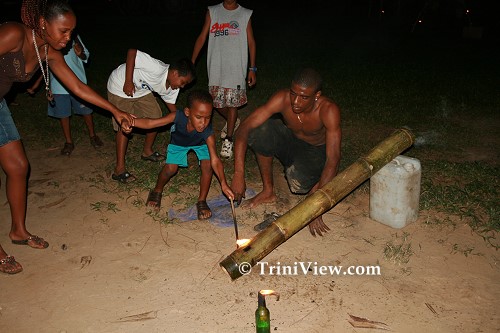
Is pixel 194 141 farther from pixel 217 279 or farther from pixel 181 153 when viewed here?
pixel 217 279

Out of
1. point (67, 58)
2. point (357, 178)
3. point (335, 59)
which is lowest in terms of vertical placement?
point (335, 59)

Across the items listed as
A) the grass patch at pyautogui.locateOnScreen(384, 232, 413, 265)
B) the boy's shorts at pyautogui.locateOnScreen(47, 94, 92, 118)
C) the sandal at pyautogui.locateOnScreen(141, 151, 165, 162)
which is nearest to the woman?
the sandal at pyautogui.locateOnScreen(141, 151, 165, 162)

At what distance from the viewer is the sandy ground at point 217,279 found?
3.22m

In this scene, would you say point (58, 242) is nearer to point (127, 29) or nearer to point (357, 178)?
point (357, 178)

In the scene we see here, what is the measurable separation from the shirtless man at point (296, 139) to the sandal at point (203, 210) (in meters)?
0.41

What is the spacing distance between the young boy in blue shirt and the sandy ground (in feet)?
0.93

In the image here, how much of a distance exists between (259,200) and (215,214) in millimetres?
479

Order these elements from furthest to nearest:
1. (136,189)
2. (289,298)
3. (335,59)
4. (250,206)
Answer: (335,59) → (136,189) → (250,206) → (289,298)

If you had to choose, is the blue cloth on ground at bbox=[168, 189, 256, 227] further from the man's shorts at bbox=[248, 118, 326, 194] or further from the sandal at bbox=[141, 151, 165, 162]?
the sandal at bbox=[141, 151, 165, 162]

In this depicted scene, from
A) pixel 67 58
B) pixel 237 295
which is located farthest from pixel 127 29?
pixel 237 295

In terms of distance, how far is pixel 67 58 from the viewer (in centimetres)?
539

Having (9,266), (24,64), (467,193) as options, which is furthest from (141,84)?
(467,193)

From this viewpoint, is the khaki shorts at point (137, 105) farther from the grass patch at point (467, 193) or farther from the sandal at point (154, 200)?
the grass patch at point (467, 193)

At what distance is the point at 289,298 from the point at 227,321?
1.64 feet
